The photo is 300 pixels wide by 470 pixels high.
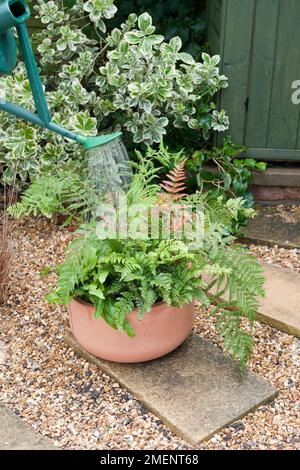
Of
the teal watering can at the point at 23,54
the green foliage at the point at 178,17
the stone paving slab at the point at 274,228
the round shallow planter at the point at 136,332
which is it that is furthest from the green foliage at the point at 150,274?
the green foliage at the point at 178,17

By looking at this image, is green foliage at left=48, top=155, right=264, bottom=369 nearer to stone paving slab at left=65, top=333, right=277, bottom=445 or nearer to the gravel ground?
stone paving slab at left=65, top=333, right=277, bottom=445

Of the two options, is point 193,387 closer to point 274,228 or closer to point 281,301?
point 281,301

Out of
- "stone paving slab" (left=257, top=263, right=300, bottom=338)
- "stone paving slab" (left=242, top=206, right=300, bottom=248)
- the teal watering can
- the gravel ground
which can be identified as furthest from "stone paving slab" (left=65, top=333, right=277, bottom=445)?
"stone paving slab" (left=242, top=206, right=300, bottom=248)

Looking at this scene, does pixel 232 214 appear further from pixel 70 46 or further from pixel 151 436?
pixel 70 46

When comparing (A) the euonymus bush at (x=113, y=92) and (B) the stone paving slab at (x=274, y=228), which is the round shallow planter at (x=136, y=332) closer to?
(B) the stone paving slab at (x=274, y=228)

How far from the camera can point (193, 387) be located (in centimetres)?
253

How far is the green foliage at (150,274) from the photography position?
2422 millimetres

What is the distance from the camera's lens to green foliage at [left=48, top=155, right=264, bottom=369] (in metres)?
2.42

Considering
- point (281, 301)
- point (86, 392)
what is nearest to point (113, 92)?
point (281, 301)

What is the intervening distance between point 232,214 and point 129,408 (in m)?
0.86

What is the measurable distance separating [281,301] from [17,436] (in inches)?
52.7

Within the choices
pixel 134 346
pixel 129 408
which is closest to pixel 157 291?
pixel 134 346

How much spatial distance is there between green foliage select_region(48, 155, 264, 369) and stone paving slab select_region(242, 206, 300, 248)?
1128mm

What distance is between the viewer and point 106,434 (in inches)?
93.7
